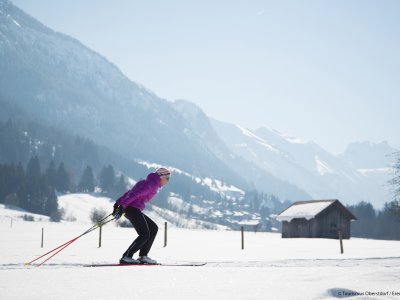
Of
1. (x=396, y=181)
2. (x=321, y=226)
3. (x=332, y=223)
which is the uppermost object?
(x=396, y=181)

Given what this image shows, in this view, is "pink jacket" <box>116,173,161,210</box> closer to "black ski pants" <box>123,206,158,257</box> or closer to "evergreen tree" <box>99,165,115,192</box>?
"black ski pants" <box>123,206,158,257</box>

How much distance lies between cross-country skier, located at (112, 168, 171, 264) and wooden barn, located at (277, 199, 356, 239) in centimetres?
4374

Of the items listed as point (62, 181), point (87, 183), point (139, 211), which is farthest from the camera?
point (87, 183)

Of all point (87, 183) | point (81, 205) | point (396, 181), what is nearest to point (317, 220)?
point (396, 181)

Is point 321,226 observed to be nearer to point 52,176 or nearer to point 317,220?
point 317,220

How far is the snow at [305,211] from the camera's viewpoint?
50844 mm

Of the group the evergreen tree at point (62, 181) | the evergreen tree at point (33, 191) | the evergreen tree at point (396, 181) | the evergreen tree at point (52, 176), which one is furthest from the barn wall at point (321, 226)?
the evergreen tree at point (52, 176)

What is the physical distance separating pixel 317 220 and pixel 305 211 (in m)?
1.99

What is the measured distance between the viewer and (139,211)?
8734 mm

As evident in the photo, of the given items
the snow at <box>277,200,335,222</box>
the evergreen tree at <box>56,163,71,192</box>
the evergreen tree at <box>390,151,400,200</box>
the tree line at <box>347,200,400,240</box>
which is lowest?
the tree line at <box>347,200,400,240</box>

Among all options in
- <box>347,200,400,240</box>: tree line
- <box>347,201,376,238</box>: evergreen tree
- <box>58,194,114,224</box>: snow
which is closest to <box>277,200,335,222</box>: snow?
<box>58,194,114,224</box>: snow

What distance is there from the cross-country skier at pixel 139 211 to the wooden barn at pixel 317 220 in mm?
43741

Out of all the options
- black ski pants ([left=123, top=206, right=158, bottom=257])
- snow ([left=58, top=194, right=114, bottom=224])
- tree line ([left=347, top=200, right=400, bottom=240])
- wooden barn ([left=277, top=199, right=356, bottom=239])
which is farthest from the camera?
tree line ([left=347, top=200, right=400, bottom=240])

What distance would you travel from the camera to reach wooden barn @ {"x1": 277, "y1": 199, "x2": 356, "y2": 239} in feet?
167
